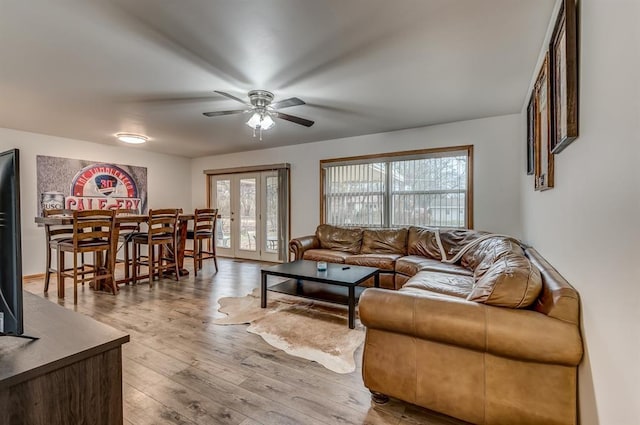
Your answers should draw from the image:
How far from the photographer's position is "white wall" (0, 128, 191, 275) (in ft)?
15.2

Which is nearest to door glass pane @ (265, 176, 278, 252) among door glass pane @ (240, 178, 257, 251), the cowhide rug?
door glass pane @ (240, 178, 257, 251)

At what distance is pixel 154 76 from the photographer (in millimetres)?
2701

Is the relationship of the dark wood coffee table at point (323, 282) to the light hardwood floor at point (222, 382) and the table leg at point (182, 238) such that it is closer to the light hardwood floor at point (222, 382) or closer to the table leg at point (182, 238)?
the light hardwood floor at point (222, 382)

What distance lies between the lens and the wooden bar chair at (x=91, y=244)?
350cm

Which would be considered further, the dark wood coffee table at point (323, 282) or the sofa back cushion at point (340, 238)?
the sofa back cushion at point (340, 238)

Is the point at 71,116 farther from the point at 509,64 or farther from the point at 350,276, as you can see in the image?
the point at 509,64

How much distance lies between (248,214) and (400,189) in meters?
3.39

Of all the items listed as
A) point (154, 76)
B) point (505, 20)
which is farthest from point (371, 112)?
point (154, 76)

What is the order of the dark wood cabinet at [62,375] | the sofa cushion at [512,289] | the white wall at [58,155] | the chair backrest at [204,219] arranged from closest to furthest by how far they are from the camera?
the dark wood cabinet at [62,375]
the sofa cushion at [512,289]
the white wall at [58,155]
the chair backrest at [204,219]

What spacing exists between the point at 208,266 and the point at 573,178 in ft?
18.4

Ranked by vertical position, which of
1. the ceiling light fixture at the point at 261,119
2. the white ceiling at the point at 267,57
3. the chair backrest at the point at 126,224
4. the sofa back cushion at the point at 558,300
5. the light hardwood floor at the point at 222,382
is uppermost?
the white ceiling at the point at 267,57

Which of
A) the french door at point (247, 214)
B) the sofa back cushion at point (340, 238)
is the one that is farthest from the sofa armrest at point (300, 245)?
the french door at point (247, 214)

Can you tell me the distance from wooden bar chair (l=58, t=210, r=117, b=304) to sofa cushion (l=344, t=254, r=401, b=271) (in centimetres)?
309

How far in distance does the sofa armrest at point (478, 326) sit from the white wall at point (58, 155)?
4552mm
